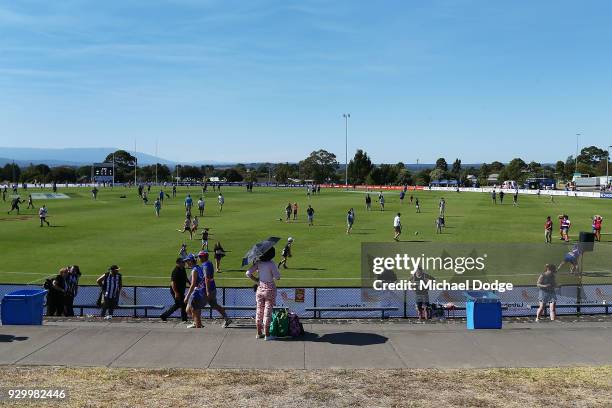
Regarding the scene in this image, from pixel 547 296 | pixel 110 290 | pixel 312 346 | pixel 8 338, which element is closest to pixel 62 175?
pixel 110 290

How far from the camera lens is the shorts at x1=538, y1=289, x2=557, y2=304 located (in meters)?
13.5

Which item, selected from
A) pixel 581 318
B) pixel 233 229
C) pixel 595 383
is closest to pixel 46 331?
pixel 595 383

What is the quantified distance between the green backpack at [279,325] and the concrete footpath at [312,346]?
0.66 feet

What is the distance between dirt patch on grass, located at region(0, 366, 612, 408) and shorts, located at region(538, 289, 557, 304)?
4.30 meters

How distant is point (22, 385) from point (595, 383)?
8.51 meters

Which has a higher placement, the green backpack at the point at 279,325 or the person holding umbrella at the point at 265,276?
the person holding umbrella at the point at 265,276

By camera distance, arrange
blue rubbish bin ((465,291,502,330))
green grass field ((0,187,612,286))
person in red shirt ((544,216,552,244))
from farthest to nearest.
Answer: person in red shirt ((544,216,552,244)) → green grass field ((0,187,612,286)) → blue rubbish bin ((465,291,502,330))

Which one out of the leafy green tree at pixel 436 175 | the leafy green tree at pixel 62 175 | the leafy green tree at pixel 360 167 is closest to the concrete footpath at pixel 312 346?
the leafy green tree at pixel 360 167

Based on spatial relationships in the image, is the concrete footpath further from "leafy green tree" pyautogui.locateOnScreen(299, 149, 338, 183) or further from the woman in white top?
"leafy green tree" pyautogui.locateOnScreen(299, 149, 338, 183)

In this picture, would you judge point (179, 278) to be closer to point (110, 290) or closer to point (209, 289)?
point (209, 289)

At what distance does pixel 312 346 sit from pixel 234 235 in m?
22.9

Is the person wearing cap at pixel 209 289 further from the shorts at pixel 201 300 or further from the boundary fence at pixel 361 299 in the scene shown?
the boundary fence at pixel 361 299

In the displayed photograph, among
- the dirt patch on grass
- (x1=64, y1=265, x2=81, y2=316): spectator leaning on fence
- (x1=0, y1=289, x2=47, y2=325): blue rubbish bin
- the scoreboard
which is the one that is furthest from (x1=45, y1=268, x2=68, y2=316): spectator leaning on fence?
the scoreboard

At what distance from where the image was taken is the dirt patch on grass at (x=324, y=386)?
7.88 m
